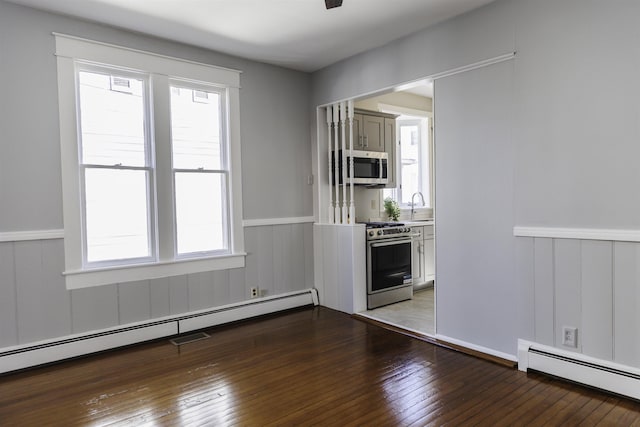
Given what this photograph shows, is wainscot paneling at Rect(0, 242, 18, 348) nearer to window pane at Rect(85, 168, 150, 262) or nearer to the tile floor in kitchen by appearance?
window pane at Rect(85, 168, 150, 262)

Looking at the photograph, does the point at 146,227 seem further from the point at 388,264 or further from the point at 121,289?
the point at 388,264

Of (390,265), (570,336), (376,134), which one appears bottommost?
(570,336)

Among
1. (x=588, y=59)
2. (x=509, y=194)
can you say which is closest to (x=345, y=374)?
(x=509, y=194)

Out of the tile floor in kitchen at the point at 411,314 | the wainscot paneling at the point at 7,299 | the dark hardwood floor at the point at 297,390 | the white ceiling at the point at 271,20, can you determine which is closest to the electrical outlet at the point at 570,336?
the dark hardwood floor at the point at 297,390

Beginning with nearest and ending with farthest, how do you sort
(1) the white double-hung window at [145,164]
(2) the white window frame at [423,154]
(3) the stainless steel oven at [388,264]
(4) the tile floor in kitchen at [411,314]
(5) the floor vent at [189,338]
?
(1) the white double-hung window at [145,164] < (5) the floor vent at [189,338] < (4) the tile floor in kitchen at [411,314] < (3) the stainless steel oven at [388,264] < (2) the white window frame at [423,154]

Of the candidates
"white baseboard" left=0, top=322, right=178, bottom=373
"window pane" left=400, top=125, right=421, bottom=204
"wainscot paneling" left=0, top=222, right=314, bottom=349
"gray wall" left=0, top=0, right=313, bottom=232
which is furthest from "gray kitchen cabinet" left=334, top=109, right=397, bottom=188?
"white baseboard" left=0, top=322, right=178, bottom=373

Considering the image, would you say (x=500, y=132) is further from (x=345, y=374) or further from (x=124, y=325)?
(x=124, y=325)

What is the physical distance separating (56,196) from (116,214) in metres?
0.48

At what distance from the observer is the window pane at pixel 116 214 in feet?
11.3

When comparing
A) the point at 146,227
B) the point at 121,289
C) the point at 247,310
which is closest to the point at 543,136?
the point at 247,310

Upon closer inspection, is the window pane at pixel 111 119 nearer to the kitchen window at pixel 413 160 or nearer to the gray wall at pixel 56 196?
the gray wall at pixel 56 196

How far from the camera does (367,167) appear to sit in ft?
16.3

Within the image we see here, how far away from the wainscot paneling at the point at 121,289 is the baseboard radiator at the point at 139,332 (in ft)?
0.16

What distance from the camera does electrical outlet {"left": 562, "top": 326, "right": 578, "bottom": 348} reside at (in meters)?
2.71
